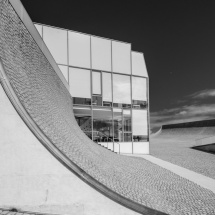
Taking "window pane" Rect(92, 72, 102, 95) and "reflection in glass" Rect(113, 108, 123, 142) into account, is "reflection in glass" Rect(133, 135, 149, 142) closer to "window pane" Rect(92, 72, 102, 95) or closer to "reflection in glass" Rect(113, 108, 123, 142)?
"reflection in glass" Rect(113, 108, 123, 142)

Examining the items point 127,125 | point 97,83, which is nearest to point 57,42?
point 97,83

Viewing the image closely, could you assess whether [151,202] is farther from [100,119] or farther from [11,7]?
[100,119]

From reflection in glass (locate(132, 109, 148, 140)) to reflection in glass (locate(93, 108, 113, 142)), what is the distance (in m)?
1.89

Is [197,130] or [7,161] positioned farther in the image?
[197,130]

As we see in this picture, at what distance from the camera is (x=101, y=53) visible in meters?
15.2

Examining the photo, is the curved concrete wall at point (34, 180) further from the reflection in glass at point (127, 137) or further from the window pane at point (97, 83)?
the reflection in glass at point (127, 137)

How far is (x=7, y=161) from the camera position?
12.0 feet

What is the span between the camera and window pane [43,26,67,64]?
13.7 meters

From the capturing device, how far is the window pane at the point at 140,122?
15.9 metres

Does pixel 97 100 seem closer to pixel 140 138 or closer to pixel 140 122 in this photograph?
pixel 140 122

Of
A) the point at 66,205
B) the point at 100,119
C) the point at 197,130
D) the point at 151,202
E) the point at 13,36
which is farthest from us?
the point at 197,130

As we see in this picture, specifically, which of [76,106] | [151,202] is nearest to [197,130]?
[76,106]

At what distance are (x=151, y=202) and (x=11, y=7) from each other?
5834 millimetres

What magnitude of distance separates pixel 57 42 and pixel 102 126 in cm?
661
